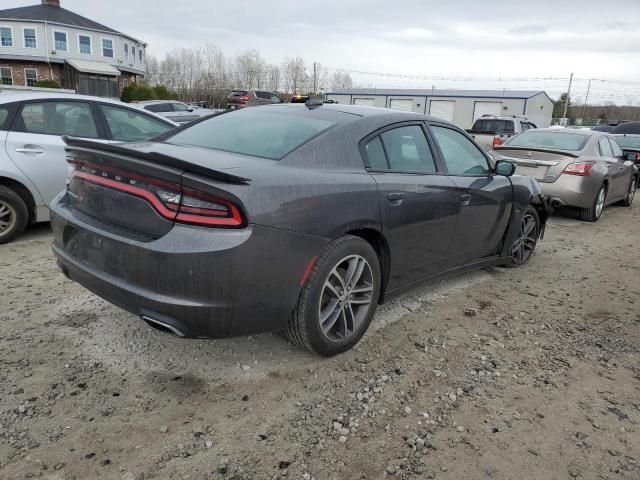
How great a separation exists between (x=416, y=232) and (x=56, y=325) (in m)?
2.57

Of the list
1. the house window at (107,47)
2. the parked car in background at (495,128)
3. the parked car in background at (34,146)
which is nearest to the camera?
the parked car in background at (34,146)

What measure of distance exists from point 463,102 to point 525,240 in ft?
155

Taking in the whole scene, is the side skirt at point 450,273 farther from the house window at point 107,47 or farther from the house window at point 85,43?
the house window at point 107,47

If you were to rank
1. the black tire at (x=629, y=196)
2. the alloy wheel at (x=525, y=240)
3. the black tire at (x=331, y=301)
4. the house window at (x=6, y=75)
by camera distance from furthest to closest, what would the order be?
the house window at (x=6, y=75)
the black tire at (x=629, y=196)
the alloy wheel at (x=525, y=240)
the black tire at (x=331, y=301)

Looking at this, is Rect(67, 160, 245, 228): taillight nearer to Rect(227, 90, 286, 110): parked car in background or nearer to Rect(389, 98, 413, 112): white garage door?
Rect(227, 90, 286, 110): parked car in background

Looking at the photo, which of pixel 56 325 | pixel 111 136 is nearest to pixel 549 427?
pixel 56 325

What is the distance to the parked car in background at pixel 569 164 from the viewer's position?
756 cm

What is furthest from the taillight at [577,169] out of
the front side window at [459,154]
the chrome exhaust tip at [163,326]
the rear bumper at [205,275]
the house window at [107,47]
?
the house window at [107,47]

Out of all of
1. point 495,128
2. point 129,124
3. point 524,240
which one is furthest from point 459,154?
point 495,128

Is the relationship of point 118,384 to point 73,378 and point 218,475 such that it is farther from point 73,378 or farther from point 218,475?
point 218,475

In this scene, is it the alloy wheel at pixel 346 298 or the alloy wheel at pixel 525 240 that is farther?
the alloy wheel at pixel 525 240

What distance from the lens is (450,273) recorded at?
4.17m

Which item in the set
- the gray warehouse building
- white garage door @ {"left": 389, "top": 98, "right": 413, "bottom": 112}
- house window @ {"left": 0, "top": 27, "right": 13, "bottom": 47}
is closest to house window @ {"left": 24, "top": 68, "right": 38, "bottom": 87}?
house window @ {"left": 0, "top": 27, "right": 13, "bottom": 47}

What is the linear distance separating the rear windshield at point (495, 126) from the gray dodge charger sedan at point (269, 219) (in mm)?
13386
